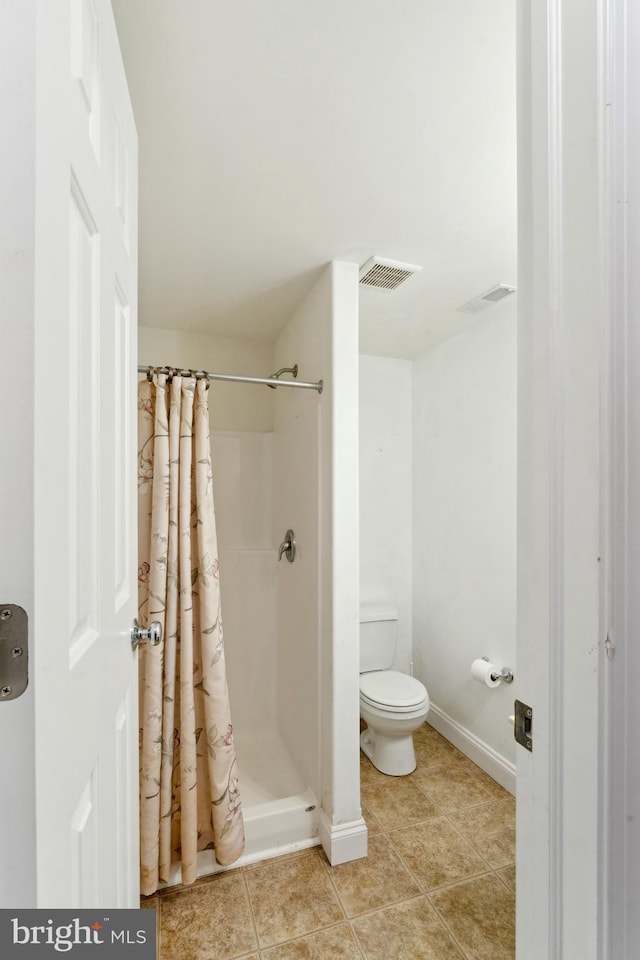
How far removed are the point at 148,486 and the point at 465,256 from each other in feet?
5.02

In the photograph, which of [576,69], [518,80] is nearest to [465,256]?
[518,80]

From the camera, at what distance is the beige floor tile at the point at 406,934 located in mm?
1315

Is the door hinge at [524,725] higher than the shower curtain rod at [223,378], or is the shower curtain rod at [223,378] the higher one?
the shower curtain rod at [223,378]

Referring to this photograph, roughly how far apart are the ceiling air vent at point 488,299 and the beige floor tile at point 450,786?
91.2 inches

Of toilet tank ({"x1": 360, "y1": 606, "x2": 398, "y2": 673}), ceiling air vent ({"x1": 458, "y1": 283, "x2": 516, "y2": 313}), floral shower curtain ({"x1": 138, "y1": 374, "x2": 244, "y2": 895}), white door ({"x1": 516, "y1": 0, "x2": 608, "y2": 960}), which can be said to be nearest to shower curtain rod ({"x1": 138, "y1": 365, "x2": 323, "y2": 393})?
floral shower curtain ({"x1": 138, "y1": 374, "x2": 244, "y2": 895})

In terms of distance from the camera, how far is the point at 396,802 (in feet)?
6.56

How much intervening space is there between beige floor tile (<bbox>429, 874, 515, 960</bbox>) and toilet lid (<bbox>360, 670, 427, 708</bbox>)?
2.20 feet

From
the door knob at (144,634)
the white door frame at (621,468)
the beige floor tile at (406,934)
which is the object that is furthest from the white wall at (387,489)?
the white door frame at (621,468)

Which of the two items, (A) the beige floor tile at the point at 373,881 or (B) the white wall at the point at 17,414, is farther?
(A) the beige floor tile at the point at 373,881

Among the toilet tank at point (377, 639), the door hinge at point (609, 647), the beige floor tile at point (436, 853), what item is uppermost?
the door hinge at point (609, 647)

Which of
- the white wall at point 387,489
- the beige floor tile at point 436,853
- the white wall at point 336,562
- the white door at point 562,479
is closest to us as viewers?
the white door at point 562,479

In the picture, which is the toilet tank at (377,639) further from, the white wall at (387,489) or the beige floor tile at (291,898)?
the beige floor tile at (291,898)

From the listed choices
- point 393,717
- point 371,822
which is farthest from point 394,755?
point 371,822

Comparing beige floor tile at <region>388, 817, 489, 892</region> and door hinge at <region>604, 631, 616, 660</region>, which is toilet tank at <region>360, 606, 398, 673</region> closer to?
beige floor tile at <region>388, 817, 489, 892</region>
